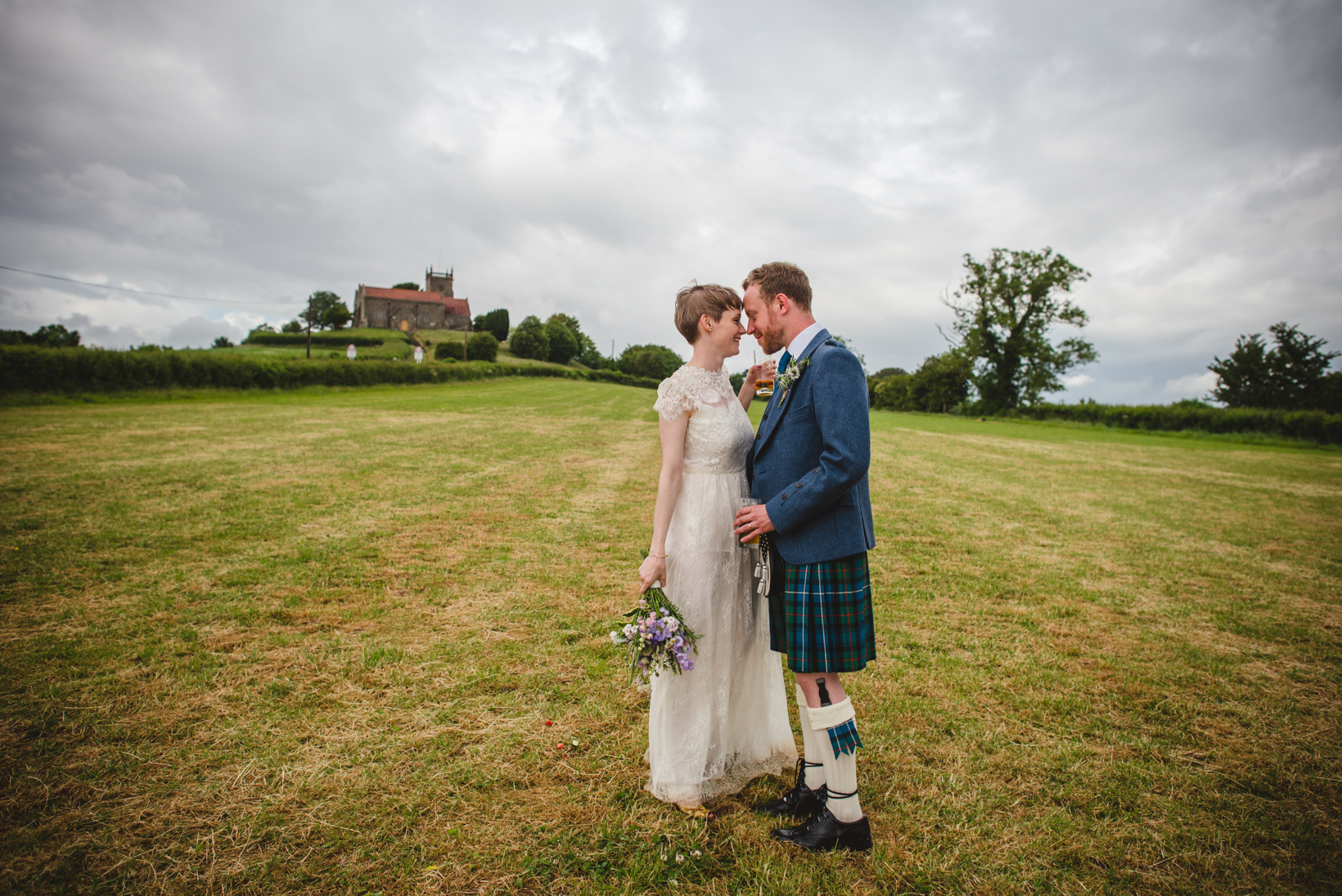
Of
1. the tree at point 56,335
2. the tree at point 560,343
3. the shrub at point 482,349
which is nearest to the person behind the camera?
the tree at point 56,335

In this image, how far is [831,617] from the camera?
2697mm

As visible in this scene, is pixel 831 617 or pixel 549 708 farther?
pixel 549 708

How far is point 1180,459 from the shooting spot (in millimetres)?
19828

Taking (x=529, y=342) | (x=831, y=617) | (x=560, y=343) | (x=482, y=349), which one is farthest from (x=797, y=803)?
(x=560, y=343)

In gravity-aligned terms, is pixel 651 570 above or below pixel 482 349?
below

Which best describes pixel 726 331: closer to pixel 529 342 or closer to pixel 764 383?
pixel 764 383

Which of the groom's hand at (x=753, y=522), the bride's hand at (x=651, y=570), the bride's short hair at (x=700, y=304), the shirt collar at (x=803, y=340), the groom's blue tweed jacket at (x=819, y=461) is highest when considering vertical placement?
the bride's short hair at (x=700, y=304)

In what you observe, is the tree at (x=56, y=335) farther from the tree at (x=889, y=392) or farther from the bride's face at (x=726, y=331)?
the tree at (x=889, y=392)

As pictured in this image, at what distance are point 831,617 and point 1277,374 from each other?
210ft

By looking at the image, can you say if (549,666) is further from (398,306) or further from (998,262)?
(398,306)

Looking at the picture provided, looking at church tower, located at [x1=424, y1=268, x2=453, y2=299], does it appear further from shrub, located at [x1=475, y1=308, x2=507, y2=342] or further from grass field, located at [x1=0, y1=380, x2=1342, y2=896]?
grass field, located at [x1=0, y1=380, x2=1342, y2=896]

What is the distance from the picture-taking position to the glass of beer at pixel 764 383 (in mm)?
3156

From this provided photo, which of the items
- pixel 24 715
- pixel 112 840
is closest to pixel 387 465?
pixel 24 715

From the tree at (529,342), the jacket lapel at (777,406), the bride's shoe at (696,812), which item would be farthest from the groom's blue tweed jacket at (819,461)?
the tree at (529,342)
